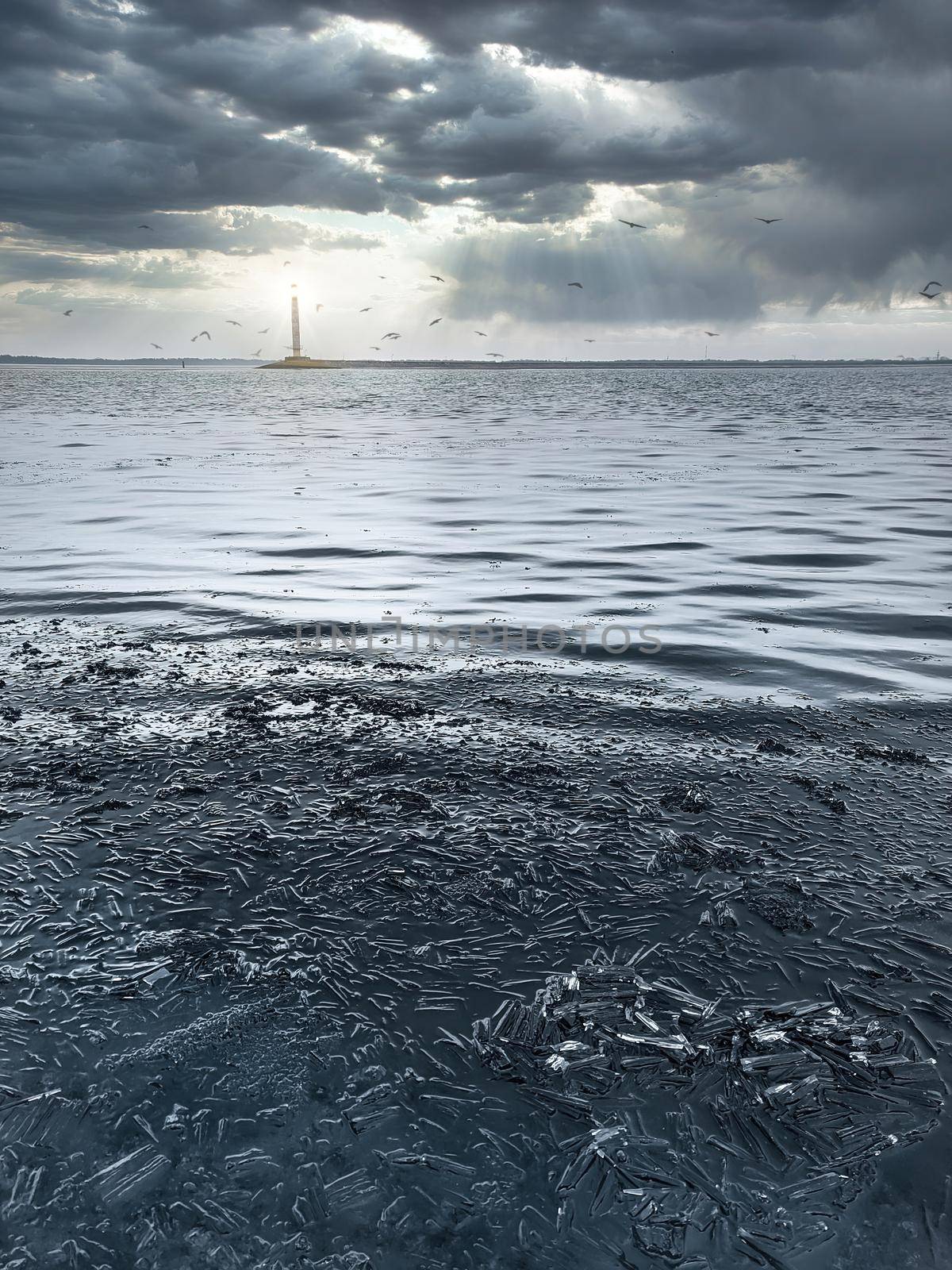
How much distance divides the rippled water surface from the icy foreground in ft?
10.7

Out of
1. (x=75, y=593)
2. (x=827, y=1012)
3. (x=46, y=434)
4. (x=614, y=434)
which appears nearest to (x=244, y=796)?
(x=827, y=1012)

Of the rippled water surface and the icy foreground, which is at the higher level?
the rippled water surface

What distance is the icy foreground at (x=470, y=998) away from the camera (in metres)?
3.22

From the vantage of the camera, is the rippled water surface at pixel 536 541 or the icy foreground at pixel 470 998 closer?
the icy foreground at pixel 470 998

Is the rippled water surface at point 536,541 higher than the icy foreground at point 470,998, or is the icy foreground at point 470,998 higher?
the rippled water surface at point 536,541

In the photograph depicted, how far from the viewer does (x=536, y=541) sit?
16.9 metres

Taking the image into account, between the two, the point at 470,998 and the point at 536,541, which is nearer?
the point at 470,998

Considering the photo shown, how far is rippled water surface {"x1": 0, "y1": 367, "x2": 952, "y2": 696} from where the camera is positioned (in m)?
10.8

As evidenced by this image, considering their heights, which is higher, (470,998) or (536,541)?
(536,541)

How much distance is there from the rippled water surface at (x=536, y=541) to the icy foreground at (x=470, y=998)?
3.25m

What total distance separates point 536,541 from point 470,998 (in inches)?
518

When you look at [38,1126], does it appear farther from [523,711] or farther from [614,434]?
[614,434]

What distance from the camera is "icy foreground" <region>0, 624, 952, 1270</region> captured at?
3.22 metres

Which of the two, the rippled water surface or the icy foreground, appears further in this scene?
the rippled water surface
